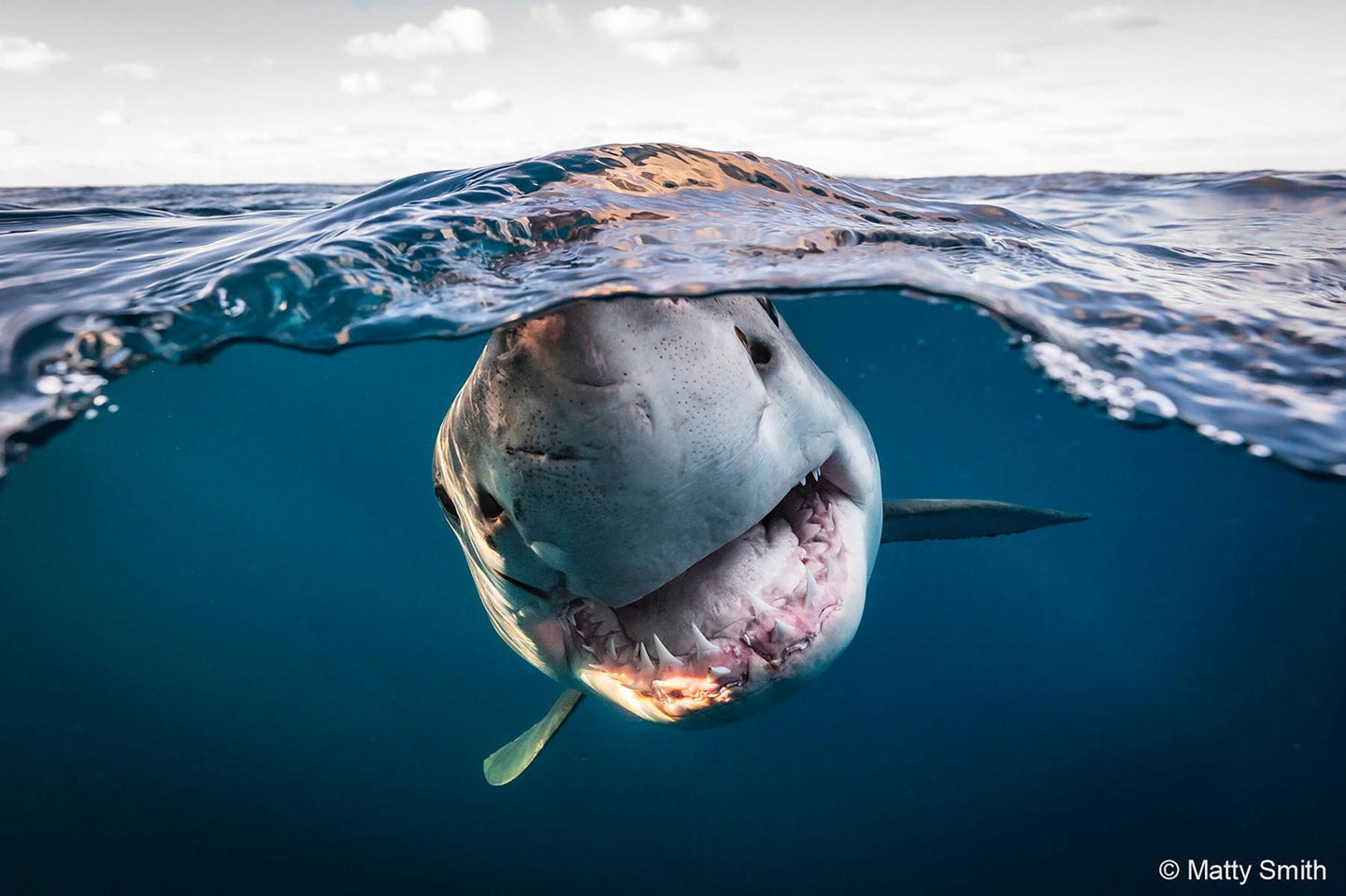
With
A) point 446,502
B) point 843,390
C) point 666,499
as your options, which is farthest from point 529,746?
point 843,390

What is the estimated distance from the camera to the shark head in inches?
59.2

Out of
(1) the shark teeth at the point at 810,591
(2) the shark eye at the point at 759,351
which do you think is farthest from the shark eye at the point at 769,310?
(1) the shark teeth at the point at 810,591

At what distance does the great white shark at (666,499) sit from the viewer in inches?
59.2

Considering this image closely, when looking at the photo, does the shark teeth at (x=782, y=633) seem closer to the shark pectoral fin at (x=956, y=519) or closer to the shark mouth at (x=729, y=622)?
the shark mouth at (x=729, y=622)

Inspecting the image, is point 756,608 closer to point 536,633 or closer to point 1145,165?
point 536,633

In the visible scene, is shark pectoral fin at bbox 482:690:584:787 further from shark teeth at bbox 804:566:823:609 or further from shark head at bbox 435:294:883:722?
shark teeth at bbox 804:566:823:609

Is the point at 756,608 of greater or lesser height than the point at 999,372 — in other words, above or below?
above

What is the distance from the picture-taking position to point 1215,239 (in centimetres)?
563

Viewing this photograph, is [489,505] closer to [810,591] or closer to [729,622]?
[729,622]

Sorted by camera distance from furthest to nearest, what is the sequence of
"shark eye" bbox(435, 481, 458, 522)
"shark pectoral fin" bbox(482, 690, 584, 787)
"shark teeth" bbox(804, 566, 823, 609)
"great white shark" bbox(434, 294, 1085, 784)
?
"shark pectoral fin" bbox(482, 690, 584, 787) → "shark eye" bbox(435, 481, 458, 522) → "shark teeth" bbox(804, 566, 823, 609) → "great white shark" bbox(434, 294, 1085, 784)

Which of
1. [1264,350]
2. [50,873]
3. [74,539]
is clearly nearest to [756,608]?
[1264,350]

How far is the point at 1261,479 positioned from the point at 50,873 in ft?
71.1

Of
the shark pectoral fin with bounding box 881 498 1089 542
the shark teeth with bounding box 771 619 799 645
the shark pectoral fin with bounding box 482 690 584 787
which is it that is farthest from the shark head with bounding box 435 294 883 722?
the shark pectoral fin with bounding box 482 690 584 787

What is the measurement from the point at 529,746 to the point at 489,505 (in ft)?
9.53
